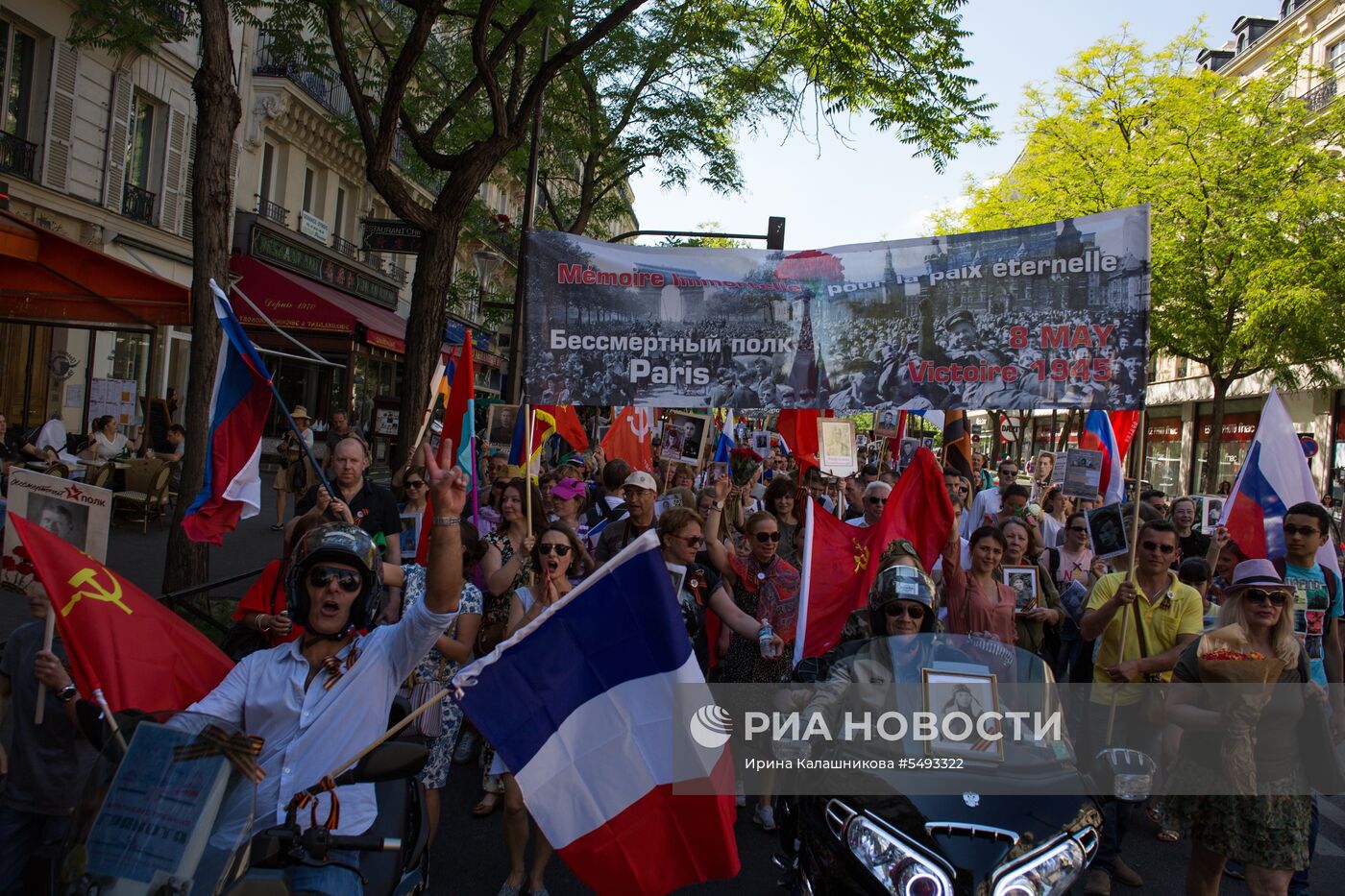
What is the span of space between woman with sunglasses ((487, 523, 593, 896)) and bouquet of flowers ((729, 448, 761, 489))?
4.93 metres

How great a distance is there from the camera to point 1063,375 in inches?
235

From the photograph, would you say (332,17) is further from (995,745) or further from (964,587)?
(995,745)

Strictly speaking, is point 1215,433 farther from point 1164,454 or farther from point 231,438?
point 231,438

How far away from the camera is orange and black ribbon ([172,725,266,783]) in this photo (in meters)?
2.46

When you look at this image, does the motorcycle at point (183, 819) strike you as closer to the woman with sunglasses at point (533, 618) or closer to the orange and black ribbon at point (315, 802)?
the orange and black ribbon at point (315, 802)

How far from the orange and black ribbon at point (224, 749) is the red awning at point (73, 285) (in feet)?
27.1

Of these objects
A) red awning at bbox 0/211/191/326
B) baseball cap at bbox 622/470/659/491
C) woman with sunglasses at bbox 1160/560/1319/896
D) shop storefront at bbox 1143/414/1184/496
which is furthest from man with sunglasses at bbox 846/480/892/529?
shop storefront at bbox 1143/414/1184/496

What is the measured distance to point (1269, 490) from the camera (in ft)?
21.2

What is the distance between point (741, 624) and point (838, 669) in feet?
6.43

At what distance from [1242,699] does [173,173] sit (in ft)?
69.9

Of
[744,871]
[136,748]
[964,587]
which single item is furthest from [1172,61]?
[136,748]

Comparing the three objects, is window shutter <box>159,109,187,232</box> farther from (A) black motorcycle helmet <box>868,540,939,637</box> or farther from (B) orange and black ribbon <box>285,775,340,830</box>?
(B) orange and black ribbon <box>285,775,340,830</box>

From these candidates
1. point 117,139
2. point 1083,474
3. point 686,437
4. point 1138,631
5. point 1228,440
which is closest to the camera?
Result: point 1138,631

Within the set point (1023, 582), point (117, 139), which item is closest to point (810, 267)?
point (1023, 582)
